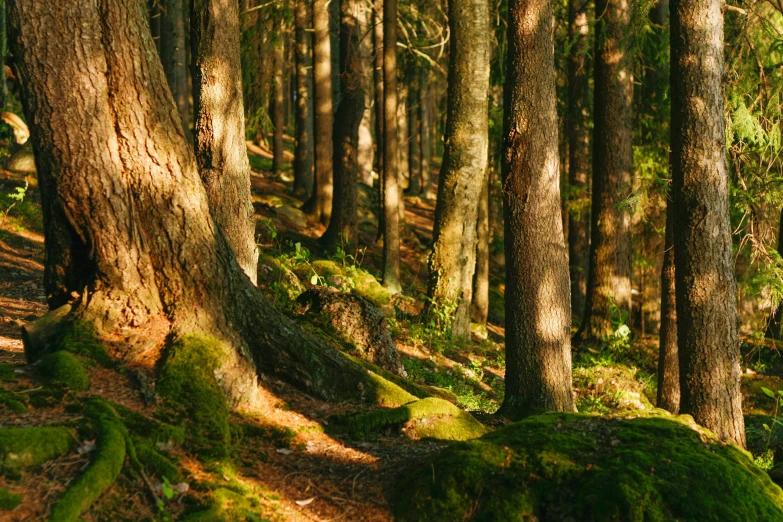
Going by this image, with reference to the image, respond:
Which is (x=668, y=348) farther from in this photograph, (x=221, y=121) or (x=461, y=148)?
(x=221, y=121)

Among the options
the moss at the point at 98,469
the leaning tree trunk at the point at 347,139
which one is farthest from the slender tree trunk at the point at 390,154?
the moss at the point at 98,469

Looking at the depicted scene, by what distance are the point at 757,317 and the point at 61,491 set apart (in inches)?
647

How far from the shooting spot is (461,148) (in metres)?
12.1

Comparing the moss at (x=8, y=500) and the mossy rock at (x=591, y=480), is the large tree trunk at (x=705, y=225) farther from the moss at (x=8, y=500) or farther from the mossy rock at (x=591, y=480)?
the moss at (x=8, y=500)

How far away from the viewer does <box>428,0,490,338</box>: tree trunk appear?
39.3ft

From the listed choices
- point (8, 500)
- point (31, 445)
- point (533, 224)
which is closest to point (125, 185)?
point (31, 445)

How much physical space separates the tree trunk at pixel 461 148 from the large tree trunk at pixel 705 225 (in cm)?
414

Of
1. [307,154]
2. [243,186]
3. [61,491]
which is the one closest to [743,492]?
[61,491]

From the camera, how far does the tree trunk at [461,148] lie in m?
12.0

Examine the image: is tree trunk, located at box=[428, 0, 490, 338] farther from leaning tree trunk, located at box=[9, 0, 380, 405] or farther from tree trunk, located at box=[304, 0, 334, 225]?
leaning tree trunk, located at box=[9, 0, 380, 405]

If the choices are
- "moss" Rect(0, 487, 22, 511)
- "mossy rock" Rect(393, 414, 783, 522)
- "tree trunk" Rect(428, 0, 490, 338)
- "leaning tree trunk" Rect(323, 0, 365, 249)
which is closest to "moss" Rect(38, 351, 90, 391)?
"moss" Rect(0, 487, 22, 511)

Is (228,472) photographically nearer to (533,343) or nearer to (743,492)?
(743,492)

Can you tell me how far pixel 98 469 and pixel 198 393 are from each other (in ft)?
4.47

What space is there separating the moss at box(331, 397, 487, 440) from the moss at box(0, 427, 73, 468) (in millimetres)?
2286
